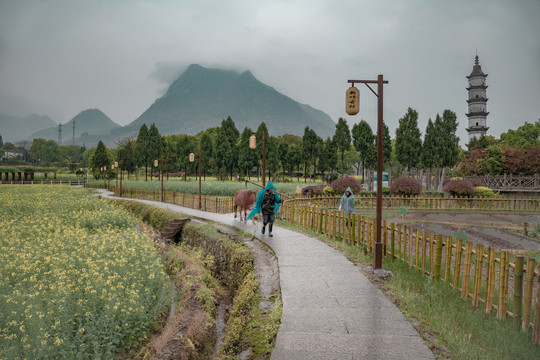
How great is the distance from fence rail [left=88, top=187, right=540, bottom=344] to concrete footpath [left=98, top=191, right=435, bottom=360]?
4.91ft

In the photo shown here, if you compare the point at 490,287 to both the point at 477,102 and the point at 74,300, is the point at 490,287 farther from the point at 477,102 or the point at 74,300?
the point at 477,102

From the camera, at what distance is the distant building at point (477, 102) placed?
68000 mm

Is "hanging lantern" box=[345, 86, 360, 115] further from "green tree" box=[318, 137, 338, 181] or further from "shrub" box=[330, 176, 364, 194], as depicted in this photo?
"green tree" box=[318, 137, 338, 181]

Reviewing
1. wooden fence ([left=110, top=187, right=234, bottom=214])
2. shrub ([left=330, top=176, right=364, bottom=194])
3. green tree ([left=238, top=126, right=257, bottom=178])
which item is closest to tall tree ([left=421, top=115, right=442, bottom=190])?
shrub ([left=330, top=176, right=364, bottom=194])

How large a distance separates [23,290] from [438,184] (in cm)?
5029

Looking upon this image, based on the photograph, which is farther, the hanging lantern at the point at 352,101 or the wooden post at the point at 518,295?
the hanging lantern at the point at 352,101

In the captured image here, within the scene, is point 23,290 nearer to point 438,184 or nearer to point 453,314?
point 453,314

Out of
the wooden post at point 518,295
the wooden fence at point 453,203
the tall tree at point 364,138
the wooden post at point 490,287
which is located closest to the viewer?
the wooden post at point 518,295

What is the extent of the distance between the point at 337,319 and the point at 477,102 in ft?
257

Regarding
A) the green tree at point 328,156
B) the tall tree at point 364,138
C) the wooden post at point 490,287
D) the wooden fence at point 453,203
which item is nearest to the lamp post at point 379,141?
the wooden post at point 490,287

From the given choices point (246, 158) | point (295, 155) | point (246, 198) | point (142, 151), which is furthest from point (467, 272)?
point (142, 151)

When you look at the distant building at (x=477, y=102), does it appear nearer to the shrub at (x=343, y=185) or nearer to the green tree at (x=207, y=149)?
the shrub at (x=343, y=185)

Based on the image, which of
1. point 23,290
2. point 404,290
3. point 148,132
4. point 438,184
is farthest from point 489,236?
point 148,132

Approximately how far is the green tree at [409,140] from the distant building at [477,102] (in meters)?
34.3
